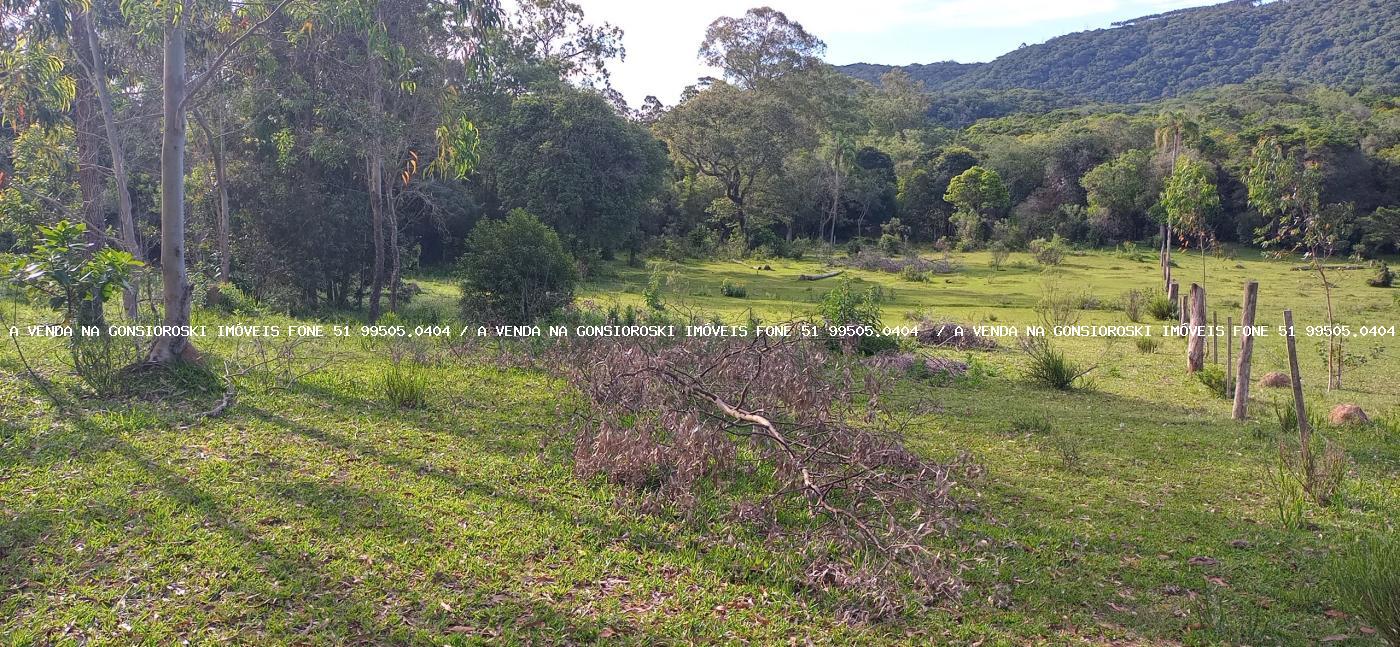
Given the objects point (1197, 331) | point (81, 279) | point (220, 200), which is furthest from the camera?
point (220, 200)

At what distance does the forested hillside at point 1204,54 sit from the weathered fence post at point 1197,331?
72133mm

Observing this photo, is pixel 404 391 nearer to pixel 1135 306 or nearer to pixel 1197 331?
pixel 1197 331

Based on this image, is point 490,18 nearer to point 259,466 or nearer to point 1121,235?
point 259,466

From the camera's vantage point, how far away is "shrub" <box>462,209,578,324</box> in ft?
39.4

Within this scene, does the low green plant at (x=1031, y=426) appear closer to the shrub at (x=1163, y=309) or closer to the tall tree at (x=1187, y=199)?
the shrub at (x=1163, y=309)

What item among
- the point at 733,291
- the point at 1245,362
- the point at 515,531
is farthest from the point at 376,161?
the point at 1245,362

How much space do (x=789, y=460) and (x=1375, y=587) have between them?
2765 millimetres

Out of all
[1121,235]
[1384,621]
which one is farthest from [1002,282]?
[1384,621]

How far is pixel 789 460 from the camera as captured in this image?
16.2ft

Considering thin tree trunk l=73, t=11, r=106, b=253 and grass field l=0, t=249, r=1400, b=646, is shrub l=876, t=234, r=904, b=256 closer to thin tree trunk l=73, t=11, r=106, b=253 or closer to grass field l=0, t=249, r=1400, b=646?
grass field l=0, t=249, r=1400, b=646

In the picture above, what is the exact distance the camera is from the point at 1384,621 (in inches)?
136

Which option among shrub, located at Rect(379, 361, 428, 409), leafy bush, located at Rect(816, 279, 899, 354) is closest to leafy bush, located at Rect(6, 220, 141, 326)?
shrub, located at Rect(379, 361, 428, 409)

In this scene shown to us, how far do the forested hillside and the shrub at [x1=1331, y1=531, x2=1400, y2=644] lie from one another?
79.4m

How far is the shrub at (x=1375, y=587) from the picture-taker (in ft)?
11.3
